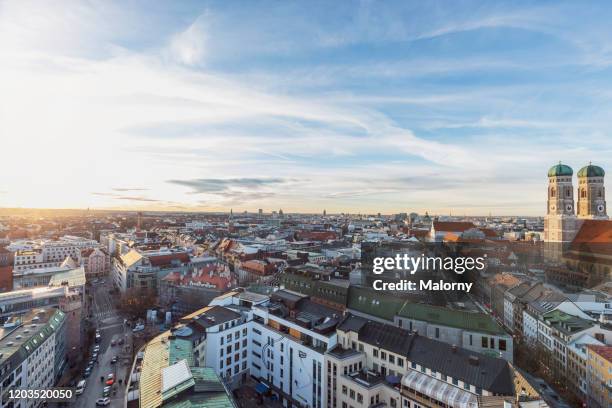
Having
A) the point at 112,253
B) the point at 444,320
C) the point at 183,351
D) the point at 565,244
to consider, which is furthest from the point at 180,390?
the point at 112,253

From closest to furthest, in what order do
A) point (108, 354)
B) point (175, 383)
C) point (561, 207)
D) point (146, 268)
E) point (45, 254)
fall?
point (175, 383), point (108, 354), point (146, 268), point (561, 207), point (45, 254)

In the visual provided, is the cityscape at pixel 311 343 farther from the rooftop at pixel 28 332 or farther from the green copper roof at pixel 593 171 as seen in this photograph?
the green copper roof at pixel 593 171

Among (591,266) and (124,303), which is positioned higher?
(591,266)

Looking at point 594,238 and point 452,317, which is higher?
point 594,238

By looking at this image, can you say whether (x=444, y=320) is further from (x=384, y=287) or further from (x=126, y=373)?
(x=126, y=373)

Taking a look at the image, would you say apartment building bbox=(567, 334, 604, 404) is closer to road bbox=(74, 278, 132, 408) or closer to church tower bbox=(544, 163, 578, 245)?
road bbox=(74, 278, 132, 408)

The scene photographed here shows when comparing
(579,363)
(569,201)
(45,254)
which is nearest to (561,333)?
(579,363)

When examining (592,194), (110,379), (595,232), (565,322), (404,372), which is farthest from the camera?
(592,194)

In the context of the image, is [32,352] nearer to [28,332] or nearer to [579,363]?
[28,332]

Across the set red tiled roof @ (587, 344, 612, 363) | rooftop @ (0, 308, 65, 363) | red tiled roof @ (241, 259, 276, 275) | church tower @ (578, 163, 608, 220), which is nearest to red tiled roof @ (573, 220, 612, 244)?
church tower @ (578, 163, 608, 220)
